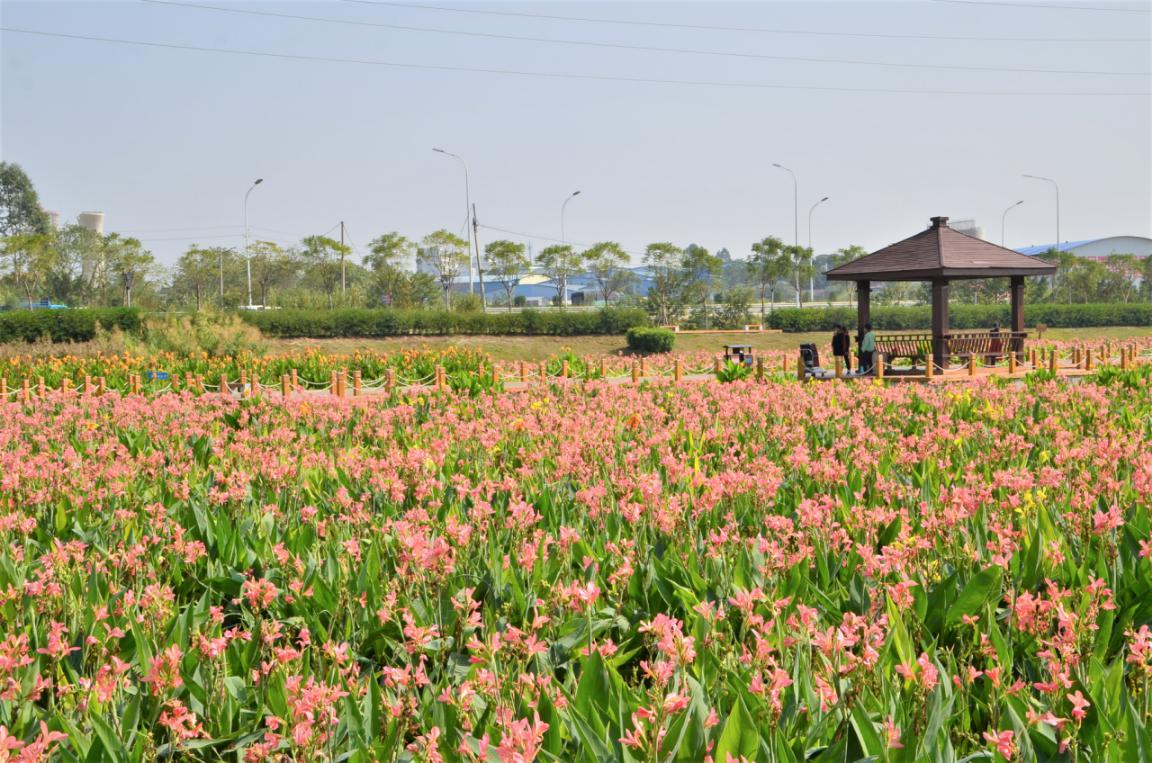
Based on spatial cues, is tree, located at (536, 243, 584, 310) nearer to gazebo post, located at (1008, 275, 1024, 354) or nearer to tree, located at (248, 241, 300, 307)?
tree, located at (248, 241, 300, 307)

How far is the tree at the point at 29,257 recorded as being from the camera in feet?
152

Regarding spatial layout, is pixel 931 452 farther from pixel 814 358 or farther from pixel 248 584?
pixel 814 358

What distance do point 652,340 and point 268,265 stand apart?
34.7 m

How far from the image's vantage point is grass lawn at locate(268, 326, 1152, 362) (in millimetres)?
33750

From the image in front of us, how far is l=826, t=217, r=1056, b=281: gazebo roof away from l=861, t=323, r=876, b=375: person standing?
1.33 m

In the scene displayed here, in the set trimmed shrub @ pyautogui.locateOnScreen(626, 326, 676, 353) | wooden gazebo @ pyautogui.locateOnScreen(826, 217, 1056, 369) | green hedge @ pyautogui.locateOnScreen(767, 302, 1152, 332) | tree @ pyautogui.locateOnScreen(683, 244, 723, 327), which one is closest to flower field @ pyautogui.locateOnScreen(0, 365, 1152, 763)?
wooden gazebo @ pyautogui.locateOnScreen(826, 217, 1056, 369)

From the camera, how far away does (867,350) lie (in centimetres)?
1977

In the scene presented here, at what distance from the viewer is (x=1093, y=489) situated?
13.4 feet

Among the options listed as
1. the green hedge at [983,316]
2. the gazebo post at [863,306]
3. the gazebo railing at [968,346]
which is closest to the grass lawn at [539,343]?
the green hedge at [983,316]

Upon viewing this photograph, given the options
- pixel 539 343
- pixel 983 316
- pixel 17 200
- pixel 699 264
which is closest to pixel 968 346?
pixel 539 343

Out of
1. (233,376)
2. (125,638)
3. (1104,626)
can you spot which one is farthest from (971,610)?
(233,376)

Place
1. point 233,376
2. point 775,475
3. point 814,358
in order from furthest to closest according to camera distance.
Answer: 1. point 814,358
2. point 233,376
3. point 775,475

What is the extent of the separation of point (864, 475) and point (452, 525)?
8.03 feet

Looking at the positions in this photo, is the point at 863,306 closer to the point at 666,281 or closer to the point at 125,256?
the point at 666,281
